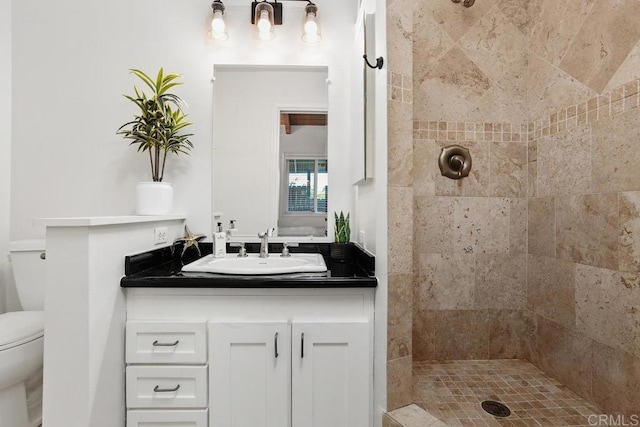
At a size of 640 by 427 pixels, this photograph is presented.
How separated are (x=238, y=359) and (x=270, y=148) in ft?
3.75

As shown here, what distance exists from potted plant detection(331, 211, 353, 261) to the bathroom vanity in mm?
382

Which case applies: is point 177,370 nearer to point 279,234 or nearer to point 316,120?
point 279,234

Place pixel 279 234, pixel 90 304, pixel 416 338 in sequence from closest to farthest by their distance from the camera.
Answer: pixel 90 304 → pixel 416 338 → pixel 279 234

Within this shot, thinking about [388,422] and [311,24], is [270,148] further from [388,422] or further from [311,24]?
[388,422]

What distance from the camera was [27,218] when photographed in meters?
1.69

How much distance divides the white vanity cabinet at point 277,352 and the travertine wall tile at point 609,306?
0.99 metres

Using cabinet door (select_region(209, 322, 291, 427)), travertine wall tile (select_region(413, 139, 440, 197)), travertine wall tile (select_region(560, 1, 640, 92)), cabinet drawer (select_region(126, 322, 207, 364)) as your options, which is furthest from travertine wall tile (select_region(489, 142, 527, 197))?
cabinet drawer (select_region(126, 322, 207, 364))

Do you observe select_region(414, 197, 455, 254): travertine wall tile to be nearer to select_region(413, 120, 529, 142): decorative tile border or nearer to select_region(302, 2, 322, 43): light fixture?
select_region(413, 120, 529, 142): decorative tile border

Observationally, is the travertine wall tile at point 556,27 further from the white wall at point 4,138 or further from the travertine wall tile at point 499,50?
the white wall at point 4,138

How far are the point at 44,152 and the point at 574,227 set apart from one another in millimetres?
2876

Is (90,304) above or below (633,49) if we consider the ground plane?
below

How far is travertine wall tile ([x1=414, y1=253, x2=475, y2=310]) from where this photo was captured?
163 centimetres

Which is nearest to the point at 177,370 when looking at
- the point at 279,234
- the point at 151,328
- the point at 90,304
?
the point at 151,328

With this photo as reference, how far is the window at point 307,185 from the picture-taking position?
1741 mm
